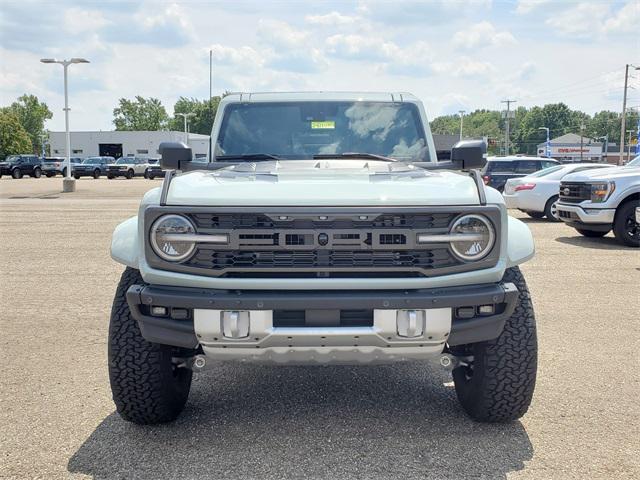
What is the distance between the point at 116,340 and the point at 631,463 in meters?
2.73

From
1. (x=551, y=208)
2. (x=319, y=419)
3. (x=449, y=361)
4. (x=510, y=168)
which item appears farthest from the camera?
(x=510, y=168)

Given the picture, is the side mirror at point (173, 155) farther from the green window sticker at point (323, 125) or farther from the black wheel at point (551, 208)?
the black wheel at point (551, 208)

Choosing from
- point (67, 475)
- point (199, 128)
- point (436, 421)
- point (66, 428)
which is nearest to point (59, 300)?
point (66, 428)

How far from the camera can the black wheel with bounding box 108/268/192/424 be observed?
3525 mm

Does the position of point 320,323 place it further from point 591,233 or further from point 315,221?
point 591,233

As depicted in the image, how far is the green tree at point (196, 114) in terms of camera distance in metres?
109

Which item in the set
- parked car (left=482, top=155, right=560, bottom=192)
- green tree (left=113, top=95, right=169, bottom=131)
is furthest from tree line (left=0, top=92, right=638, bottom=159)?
parked car (left=482, top=155, right=560, bottom=192)

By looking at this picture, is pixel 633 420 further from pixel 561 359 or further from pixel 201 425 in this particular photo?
pixel 201 425

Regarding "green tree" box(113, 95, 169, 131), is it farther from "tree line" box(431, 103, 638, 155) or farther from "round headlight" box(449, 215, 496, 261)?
"round headlight" box(449, 215, 496, 261)

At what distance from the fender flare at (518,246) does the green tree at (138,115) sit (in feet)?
415

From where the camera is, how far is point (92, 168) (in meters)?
48.5

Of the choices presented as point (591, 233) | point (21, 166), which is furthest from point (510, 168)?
point (21, 166)

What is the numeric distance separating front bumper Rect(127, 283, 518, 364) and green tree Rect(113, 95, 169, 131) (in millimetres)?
126499

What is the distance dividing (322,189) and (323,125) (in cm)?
173
